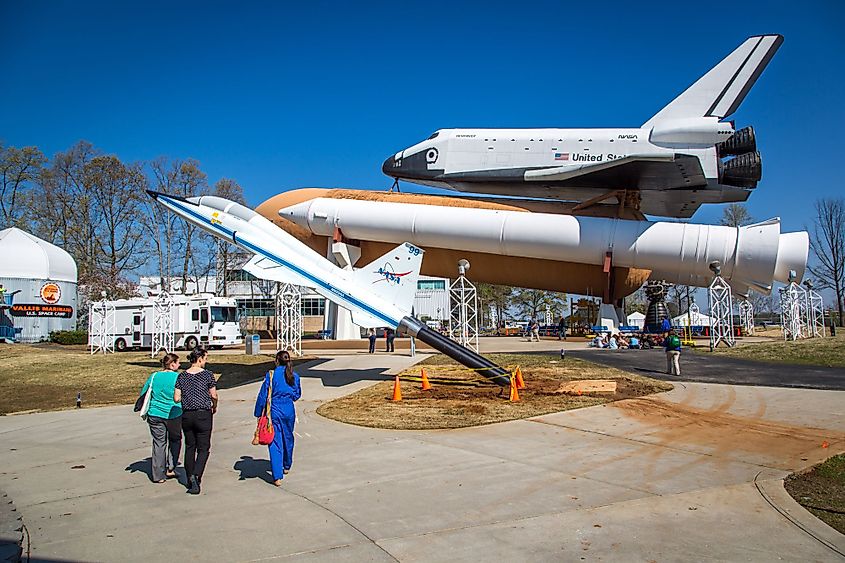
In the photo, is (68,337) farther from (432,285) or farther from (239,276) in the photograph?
(432,285)

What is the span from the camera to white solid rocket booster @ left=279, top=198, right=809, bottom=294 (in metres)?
19.9

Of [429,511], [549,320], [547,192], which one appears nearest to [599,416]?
[429,511]

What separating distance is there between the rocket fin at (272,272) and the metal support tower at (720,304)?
1421 centimetres

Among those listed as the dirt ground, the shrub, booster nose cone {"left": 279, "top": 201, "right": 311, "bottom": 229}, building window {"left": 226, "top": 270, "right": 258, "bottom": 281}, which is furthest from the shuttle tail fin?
building window {"left": 226, "top": 270, "right": 258, "bottom": 281}

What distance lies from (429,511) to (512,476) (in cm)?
164

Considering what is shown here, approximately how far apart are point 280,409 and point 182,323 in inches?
1115

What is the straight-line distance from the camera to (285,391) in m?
7.04

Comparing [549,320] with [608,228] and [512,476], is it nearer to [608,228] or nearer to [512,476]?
[608,228]

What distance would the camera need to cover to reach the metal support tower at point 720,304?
20766mm

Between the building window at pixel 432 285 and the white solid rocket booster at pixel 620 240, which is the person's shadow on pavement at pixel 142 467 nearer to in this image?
the white solid rocket booster at pixel 620 240

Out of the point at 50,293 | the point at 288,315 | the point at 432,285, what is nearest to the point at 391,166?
the point at 288,315

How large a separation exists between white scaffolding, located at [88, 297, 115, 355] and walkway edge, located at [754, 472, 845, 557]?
29858 mm

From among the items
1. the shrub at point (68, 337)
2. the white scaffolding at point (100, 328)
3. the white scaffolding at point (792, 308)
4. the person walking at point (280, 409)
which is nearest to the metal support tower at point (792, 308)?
the white scaffolding at point (792, 308)

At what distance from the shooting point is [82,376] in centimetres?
2055
